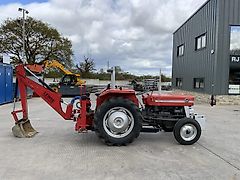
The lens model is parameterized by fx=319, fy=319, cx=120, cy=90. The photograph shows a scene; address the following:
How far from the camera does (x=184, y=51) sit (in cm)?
2784

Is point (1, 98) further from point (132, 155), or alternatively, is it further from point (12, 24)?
point (12, 24)

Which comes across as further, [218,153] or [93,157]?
[218,153]

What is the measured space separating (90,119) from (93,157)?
4.94 ft

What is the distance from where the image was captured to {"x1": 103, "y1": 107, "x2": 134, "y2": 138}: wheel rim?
7176 millimetres

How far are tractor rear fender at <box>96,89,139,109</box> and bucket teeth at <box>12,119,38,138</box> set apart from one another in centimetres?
209

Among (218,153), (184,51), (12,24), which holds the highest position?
(12,24)

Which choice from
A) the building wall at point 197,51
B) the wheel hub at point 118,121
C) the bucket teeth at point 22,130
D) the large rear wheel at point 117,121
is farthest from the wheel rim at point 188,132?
the building wall at point 197,51

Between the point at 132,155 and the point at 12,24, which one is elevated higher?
the point at 12,24

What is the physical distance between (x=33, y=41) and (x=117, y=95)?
3551 centimetres

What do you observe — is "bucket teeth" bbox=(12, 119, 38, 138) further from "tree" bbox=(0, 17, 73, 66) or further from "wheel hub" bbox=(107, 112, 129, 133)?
"tree" bbox=(0, 17, 73, 66)

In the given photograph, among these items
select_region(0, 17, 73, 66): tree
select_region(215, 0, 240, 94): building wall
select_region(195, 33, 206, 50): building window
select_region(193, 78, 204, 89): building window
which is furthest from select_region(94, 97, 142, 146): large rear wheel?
select_region(0, 17, 73, 66): tree

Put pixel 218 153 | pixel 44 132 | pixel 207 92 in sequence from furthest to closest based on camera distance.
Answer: pixel 207 92 → pixel 44 132 → pixel 218 153

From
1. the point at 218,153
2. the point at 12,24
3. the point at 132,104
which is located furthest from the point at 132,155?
the point at 12,24

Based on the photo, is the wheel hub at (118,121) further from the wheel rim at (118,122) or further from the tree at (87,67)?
the tree at (87,67)
